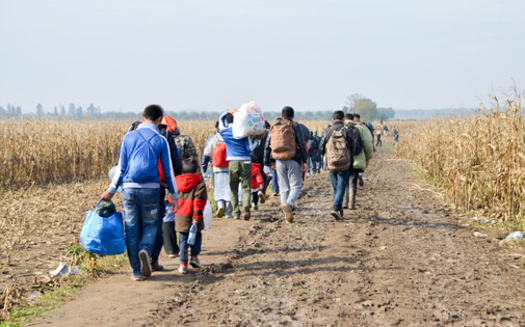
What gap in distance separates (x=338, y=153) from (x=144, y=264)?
5048 millimetres

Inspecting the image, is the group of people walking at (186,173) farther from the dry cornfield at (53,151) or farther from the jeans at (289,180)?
the dry cornfield at (53,151)

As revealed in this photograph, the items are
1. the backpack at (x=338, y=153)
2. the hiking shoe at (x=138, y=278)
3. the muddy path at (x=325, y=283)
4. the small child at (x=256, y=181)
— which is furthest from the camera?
the small child at (x=256, y=181)

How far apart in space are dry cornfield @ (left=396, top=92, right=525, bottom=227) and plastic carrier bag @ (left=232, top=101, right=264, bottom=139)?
4.31 metres

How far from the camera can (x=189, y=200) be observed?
22.6 feet

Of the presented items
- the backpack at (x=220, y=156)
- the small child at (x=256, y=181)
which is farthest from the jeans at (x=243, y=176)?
the small child at (x=256, y=181)

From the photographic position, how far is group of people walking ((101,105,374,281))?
20.6 feet

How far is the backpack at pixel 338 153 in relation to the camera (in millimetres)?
10242

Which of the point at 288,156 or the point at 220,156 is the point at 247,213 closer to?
the point at 220,156

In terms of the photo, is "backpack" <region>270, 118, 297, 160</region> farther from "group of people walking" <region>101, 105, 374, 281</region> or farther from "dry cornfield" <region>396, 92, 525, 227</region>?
"dry cornfield" <region>396, 92, 525, 227</region>

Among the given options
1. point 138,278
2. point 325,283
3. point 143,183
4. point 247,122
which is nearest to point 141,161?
point 143,183

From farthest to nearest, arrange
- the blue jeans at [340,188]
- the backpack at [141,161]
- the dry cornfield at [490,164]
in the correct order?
1. the blue jeans at [340,188]
2. the dry cornfield at [490,164]
3. the backpack at [141,161]

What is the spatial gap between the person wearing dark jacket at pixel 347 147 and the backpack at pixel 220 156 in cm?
190

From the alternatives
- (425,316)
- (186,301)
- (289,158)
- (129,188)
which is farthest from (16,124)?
(425,316)

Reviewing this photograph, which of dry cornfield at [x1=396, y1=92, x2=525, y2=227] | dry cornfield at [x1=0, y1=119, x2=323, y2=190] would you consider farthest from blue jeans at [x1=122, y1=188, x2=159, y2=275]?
dry cornfield at [x1=0, y1=119, x2=323, y2=190]
